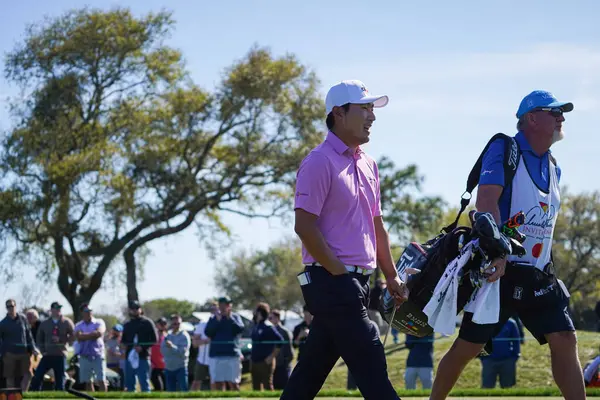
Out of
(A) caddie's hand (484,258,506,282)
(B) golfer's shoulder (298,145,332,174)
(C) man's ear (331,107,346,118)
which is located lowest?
(A) caddie's hand (484,258,506,282)

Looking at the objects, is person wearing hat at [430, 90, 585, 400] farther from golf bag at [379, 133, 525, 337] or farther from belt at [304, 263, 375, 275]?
belt at [304, 263, 375, 275]

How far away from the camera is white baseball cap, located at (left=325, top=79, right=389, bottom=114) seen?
6.01 metres

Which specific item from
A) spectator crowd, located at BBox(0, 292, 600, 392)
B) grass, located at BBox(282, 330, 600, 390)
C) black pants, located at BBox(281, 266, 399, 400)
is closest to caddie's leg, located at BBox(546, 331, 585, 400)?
black pants, located at BBox(281, 266, 399, 400)

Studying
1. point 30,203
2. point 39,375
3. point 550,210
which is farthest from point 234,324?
point 30,203

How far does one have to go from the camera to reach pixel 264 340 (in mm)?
19266

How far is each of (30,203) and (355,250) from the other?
34666mm

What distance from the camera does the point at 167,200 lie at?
41906 mm

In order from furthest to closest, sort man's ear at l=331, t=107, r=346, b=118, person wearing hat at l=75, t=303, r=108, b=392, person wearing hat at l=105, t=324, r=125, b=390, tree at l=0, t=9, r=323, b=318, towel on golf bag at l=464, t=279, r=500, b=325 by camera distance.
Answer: tree at l=0, t=9, r=323, b=318, person wearing hat at l=105, t=324, r=125, b=390, person wearing hat at l=75, t=303, r=108, b=392, towel on golf bag at l=464, t=279, r=500, b=325, man's ear at l=331, t=107, r=346, b=118

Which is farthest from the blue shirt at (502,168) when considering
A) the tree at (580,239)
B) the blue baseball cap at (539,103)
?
the tree at (580,239)

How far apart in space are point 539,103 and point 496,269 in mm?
1424

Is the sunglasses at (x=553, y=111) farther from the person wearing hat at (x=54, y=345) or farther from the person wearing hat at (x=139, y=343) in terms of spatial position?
the person wearing hat at (x=54, y=345)

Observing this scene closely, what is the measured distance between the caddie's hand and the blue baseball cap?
4.40ft

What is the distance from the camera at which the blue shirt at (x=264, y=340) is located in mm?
19219

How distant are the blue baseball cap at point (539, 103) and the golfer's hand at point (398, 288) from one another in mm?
1743
